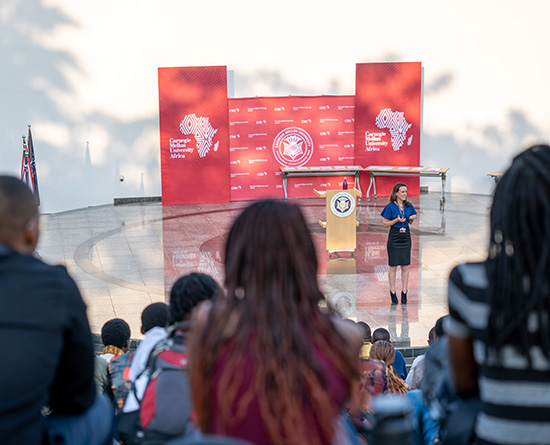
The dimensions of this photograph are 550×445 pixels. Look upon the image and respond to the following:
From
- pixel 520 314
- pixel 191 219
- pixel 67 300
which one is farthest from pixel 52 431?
pixel 191 219

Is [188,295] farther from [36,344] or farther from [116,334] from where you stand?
[116,334]

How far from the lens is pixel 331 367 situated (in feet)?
5.89

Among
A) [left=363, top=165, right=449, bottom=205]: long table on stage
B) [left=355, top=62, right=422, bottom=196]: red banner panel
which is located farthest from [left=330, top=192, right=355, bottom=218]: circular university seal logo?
[left=355, top=62, right=422, bottom=196]: red banner panel

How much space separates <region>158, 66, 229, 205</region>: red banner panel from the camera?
51.4 feet

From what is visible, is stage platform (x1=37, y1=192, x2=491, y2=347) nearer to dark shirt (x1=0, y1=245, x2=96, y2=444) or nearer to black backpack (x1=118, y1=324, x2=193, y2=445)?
black backpack (x1=118, y1=324, x2=193, y2=445)

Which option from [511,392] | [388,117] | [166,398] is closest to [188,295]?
[166,398]

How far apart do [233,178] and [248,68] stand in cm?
264

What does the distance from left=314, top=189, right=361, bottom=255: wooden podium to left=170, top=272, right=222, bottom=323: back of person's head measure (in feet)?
26.2

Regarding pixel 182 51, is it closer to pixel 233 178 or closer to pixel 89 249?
pixel 233 178

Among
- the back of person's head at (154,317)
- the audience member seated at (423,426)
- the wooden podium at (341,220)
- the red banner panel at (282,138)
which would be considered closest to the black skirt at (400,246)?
the wooden podium at (341,220)

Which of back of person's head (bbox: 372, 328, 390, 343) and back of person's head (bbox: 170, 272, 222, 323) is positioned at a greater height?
back of person's head (bbox: 170, 272, 222, 323)

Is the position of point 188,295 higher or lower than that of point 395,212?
higher

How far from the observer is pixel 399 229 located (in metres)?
8.59

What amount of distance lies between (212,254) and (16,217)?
9087 mm
